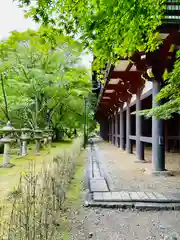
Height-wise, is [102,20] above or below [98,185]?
above

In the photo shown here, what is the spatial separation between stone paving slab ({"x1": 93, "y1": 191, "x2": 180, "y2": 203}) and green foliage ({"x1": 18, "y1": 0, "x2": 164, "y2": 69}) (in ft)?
7.27

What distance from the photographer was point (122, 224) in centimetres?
294

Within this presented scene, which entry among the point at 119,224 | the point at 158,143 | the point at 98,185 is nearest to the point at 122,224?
the point at 119,224

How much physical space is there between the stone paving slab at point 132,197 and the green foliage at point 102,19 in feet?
7.27

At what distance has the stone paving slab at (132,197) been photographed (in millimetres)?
3656

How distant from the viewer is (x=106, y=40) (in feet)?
10.0

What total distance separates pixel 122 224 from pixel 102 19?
8.05 ft

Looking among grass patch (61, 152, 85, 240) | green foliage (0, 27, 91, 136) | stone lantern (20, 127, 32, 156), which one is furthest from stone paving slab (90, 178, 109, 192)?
green foliage (0, 27, 91, 136)

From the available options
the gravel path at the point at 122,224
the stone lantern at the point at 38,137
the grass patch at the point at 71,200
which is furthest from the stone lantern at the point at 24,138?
the gravel path at the point at 122,224

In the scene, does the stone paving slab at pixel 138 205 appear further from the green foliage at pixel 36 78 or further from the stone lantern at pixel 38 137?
the green foliage at pixel 36 78

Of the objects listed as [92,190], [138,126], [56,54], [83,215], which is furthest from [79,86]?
[83,215]

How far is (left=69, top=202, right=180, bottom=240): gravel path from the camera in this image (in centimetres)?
263

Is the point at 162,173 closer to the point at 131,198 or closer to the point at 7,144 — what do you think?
the point at 131,198

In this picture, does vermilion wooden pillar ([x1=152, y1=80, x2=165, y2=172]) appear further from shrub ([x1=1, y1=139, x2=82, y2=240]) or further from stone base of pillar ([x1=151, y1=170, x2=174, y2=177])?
shrub ([x1=1, y1=139, x2=82, y2=240])
